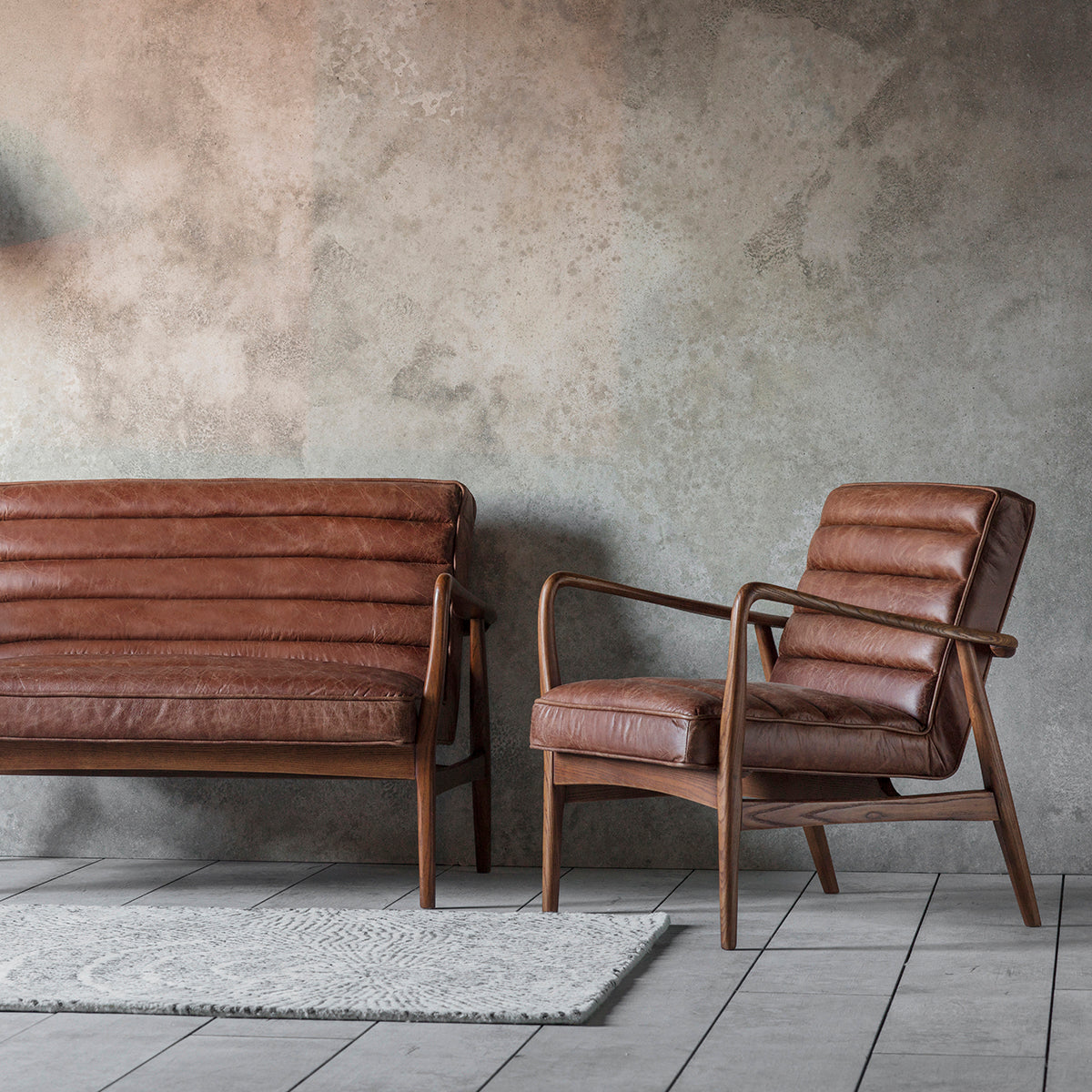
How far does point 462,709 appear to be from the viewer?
12.3 feet

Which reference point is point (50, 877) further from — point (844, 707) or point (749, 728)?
point (844, 707)

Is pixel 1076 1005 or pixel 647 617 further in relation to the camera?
pixel 647 617

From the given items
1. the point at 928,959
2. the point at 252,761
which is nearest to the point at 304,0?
the point at 252,761

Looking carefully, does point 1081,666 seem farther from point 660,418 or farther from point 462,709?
point 462,709

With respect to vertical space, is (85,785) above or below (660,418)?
below

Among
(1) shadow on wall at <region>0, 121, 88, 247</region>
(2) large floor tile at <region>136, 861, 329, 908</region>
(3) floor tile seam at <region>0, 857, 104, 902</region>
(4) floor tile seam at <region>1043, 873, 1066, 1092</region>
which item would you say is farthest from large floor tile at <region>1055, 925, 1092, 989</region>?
(1) shadow on wall at <region>0, 121, 88, 247</region>

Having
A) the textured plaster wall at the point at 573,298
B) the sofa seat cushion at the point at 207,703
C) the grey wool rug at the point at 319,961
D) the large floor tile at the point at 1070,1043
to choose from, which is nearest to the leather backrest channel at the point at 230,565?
the textured plaster wall at the point at 573,298

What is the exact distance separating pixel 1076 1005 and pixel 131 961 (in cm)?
155

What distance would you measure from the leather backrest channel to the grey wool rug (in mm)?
776

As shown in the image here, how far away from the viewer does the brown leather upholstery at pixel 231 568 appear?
3461mm

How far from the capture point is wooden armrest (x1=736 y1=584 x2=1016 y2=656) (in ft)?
8.89

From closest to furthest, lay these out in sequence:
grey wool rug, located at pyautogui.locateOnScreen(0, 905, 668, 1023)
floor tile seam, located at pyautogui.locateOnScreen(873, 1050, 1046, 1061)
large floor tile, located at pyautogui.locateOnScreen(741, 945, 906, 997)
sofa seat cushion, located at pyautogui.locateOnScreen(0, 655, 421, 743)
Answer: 1. floor tile seam, located at pyautogui.locateOnScreen(873, 1050, 1046, 1061)
2. grey wool rug, located at pyautogui.locateOnScreen(0, 905, 668, 1023)
3. large floor tile, located at pyautogui.locateOnScreen(741, 945, 906, 997)
4. sofa seat cushion, located at pyautogui.locateOnScreen(0, 655, 421, 743)

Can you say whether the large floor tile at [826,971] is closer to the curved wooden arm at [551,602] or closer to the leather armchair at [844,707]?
the leather armchair at [844,707]

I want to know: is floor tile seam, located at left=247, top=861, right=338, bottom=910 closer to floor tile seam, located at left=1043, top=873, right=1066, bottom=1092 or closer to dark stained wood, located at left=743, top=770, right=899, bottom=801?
dark stained wood, located at left=743, top=770, right=899, bottom=801
